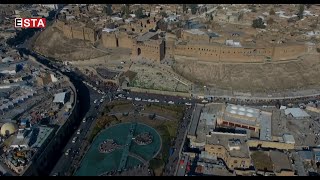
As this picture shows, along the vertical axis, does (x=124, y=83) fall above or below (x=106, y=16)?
below

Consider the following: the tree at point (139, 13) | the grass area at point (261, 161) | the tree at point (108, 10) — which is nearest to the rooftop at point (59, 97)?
the grass area at point (261, 161)

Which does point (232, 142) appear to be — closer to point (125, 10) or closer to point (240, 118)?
point (240, 118)

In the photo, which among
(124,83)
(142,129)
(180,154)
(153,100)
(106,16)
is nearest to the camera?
(180,154)

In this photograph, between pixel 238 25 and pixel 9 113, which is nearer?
pixel 9 113

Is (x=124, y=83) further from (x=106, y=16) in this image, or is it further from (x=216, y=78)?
(x=106, y=16)

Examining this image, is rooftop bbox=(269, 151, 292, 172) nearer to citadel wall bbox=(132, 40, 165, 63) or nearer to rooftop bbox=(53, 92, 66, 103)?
rooftop bbox=(53, 92, 66, 103)

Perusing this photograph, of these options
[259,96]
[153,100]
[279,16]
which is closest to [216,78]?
[259,96]
